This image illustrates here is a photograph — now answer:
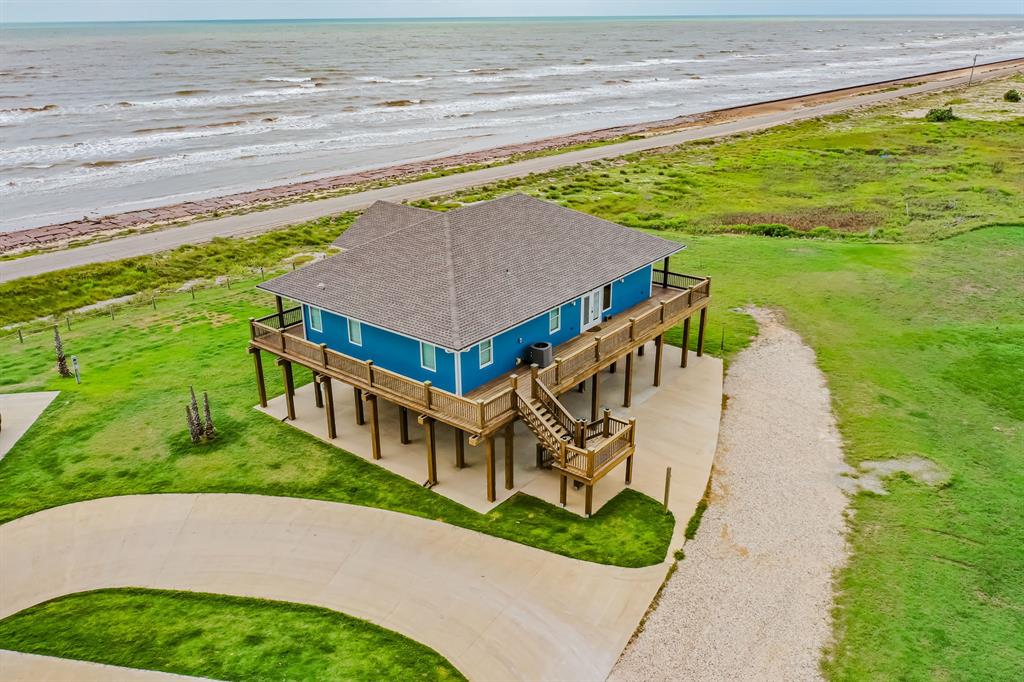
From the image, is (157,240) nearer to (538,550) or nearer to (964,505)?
(538,550)

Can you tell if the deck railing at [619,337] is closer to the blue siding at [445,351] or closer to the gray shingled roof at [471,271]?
the blue siding at [445,351]

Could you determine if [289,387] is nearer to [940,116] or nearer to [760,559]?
[760,559]

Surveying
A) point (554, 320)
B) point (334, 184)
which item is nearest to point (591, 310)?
point (554, 320)

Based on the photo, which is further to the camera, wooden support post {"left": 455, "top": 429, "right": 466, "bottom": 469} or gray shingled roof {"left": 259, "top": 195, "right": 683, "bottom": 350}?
wooden support post {"left": 455, "top": 429, "right": 466, "bottom": 469}

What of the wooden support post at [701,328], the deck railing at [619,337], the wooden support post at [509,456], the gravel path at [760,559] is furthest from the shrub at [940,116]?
the wooden support post at [509,456]

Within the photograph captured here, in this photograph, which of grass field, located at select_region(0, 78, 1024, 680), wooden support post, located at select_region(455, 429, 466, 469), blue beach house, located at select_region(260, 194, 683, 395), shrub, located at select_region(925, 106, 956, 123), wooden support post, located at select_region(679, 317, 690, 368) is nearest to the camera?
grass field, located at select_region(0, 78, 1024, 680)

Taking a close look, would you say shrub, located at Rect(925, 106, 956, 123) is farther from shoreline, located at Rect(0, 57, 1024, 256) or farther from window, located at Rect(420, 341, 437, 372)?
window, located at Rect(420, 341, 437, 372)

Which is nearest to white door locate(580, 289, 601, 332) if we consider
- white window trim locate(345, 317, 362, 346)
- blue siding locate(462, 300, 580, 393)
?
blue siding locate(462, 300, 580, 393)
